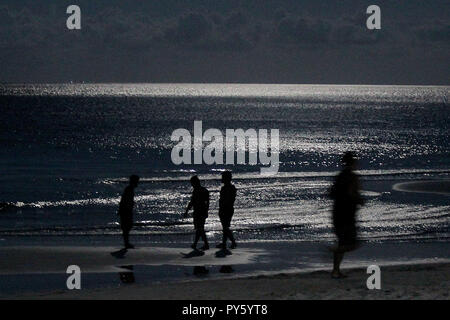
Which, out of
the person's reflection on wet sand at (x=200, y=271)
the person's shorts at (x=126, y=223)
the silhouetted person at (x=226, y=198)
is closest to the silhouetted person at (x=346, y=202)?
the person's reflection on wet sand at (x=200, y=271)

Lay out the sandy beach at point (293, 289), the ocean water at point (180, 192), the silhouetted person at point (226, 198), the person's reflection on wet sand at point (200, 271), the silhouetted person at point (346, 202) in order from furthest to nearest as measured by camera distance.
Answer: the ocean water at point (180, 192), the silhouetted person at point (226, 198), the person's reflection on wet sand at point (200, 271), the silhouetted person at point (346, 202), the sandy beach at point (293, 289)

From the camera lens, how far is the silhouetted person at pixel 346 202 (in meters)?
11.4

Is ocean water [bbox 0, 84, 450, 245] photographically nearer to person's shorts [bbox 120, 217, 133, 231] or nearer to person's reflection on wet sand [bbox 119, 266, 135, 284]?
person's shorts [bbox 120, 217, 133, 231]

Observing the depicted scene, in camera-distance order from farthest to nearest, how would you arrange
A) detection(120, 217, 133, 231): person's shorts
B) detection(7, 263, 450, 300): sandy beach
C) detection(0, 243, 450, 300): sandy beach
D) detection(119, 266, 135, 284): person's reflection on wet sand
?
detection(120, 217, 133, 231): person's shorts, detection(119, 266, 135, 284): person's reflection on wet sand, detection(0, 243, 450, 300): sandy beach, detection(7, 263, 450, 300): sandy beach

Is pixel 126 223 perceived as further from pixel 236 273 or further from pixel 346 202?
pixel 346 202

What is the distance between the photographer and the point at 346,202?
1143 centimetres

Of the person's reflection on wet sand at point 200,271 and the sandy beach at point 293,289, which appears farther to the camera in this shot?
the person's reflection on wet sand at point 200,271

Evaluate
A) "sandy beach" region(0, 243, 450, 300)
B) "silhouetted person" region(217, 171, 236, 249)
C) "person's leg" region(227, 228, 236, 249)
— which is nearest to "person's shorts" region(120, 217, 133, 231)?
"sandy beach" region(0, 243, 450, 300)

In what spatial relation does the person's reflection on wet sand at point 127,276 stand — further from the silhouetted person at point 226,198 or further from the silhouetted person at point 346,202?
the silhouetted person at point 346,202

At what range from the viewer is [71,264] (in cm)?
1554

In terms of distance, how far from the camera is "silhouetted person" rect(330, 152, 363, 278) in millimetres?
11359

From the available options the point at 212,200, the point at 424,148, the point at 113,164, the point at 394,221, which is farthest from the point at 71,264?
the point at 424,148

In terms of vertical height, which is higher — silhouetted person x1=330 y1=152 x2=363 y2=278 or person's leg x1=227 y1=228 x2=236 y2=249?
silhouetted person x1=330 y1=152 x2=363 y2=278
